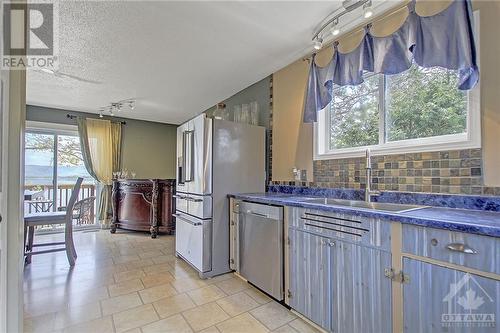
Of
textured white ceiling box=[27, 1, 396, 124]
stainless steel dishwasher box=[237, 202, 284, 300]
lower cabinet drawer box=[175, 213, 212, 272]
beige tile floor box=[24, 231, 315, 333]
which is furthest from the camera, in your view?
lower cabinet drawer box=[175, 213, 212, 272]

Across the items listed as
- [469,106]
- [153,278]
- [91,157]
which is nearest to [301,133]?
[469,106]

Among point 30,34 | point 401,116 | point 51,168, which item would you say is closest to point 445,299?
point 401,116

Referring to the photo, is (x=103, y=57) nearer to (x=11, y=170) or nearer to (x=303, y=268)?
(x=11, y=170)

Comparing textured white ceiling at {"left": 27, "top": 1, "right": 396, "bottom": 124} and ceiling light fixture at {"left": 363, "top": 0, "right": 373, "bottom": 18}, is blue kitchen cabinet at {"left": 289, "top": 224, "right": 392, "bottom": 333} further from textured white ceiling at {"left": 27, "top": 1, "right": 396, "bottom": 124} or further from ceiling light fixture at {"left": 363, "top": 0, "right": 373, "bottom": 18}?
textured white ceiling at {"left": 27, "top": 1, "right": 396, "bottom": 124}

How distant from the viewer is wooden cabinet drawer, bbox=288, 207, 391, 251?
4.33ft

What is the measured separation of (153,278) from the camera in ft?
8.45

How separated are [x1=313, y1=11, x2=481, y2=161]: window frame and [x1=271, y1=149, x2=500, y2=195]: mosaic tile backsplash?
4 centimetres

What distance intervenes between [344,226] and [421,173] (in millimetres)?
743

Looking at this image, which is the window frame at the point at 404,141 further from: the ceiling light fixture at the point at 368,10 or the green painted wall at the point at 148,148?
the green painted wall at the point at 148,148

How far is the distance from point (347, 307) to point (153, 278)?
2.05 m

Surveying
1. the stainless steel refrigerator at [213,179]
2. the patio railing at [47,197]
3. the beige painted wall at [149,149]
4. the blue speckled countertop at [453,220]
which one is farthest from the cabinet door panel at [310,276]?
the beige painted wall at [149,149]

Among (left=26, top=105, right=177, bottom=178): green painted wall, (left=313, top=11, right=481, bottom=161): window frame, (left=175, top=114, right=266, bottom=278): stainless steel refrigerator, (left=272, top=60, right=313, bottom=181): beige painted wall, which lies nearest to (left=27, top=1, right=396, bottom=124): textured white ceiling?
(left=272, top=60, right=313, bottom=181): beige painted wall

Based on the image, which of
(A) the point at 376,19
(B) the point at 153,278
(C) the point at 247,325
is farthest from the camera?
(B) the point at 153,278

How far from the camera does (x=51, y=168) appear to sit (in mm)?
4668
